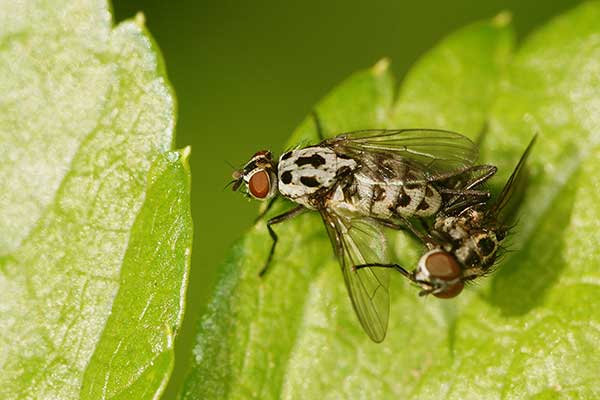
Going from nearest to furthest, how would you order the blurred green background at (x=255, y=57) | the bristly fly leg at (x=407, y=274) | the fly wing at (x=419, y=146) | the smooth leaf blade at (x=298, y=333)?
the smooth leaf blade at (x=298, y=333), the bristly fly leg at (x=407, y=274), the fly wing at (x=419, y=146), the blurred green background at (x=255, y=57)

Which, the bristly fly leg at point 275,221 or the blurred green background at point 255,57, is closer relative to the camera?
the bristly fly leg at point 275,221

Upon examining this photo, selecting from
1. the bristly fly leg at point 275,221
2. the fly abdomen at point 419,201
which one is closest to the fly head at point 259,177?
the bristly fly leg at point 275,221

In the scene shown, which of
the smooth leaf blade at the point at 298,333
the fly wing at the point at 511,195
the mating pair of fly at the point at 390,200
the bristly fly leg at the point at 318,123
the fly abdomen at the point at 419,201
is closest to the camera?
the smooth leaf blade at the point at 298,333

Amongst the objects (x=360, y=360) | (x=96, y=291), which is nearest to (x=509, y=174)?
(x=360, y=360)

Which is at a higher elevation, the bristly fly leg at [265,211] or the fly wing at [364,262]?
the bristly fly leg at [265,211]

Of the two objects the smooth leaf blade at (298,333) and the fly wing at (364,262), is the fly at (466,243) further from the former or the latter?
the smooth leaf blade at (298,333)

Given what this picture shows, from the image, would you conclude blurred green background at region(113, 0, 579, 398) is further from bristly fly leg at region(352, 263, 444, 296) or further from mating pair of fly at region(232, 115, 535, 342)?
bristly fly leg at region(352, 263, 444, 296)

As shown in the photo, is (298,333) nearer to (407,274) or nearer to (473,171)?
(407,274)
